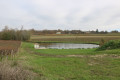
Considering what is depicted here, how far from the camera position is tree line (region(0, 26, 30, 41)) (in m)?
35.7

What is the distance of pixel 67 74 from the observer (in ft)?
17.3

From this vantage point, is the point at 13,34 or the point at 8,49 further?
the point at 13,34

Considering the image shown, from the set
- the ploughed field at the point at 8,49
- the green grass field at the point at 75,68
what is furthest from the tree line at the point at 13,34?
the green grass field at the point at 75,68

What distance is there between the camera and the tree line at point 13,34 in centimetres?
3566

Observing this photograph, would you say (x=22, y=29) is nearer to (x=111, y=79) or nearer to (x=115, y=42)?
(x=115, y=42)

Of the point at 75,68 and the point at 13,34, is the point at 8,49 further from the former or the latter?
the point at 13,34

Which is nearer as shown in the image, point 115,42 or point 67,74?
point 67,74

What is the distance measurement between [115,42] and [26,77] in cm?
A: 1239

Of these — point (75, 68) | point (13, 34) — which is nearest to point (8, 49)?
point (75, 68)

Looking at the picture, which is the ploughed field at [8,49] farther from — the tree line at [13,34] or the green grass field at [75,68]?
the tree line at [13,34]

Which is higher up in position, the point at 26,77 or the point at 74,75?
the point at 26,77

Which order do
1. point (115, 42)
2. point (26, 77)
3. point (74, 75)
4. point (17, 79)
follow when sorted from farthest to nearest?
point (115, 42) → point (74, 75) → point (26, 77) → point (17, 79)

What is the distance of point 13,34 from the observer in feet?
119

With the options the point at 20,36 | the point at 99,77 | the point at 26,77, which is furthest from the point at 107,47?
the point at 20,36
